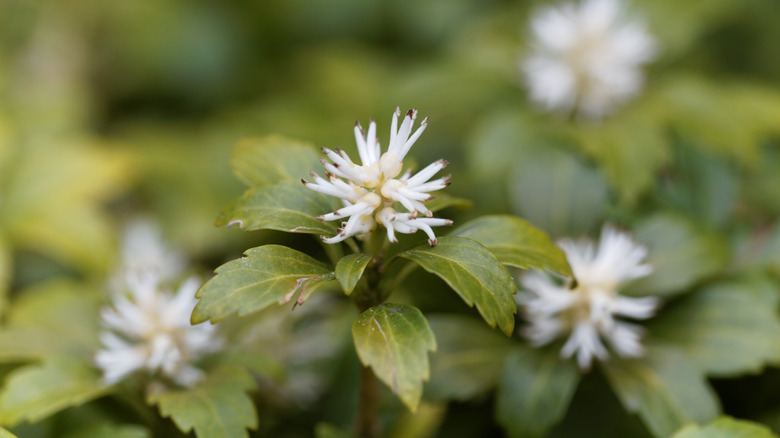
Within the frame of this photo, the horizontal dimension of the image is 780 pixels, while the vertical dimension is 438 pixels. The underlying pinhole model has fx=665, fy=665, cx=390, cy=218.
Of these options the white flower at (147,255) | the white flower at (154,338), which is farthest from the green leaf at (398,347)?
the white flower at (147,255)

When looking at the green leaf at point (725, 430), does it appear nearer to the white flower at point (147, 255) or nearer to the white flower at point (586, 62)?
the white flower at point (586, 62)

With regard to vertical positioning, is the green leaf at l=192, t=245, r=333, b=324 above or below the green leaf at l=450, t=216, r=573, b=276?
below

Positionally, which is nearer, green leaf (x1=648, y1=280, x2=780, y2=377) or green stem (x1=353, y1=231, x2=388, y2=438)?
green stem (x1=353, y1=231, x2=388, y2=438)

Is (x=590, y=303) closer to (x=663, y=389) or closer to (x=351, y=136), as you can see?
(x=663, y=389)

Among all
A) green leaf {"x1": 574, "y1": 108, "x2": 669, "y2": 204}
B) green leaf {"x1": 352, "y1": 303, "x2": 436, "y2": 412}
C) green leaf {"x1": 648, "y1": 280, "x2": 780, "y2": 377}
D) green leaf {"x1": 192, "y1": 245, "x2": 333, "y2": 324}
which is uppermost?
green leaf {"x1": 574, "y1": 108, "x2": 669, "y2": 204}

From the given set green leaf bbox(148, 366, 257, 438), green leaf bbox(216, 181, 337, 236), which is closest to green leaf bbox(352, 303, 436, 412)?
green leaf bbox(216, 181, 337, 236)

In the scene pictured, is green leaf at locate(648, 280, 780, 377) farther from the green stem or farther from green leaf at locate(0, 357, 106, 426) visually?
green leaf at locate(0, 357, 106, 426)

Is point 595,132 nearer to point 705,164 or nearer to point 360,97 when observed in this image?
point 705,164
